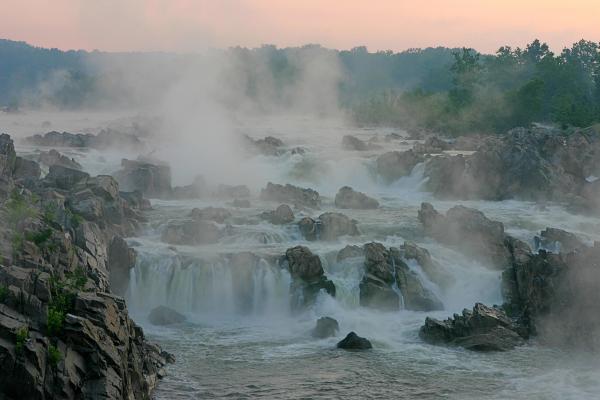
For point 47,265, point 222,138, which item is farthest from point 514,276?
point 222,138

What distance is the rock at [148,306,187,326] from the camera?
23312 mm

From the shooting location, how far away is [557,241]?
30.3m

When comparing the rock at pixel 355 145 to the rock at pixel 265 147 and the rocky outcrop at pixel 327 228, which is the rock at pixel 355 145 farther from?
the rocky outcrop at pixel 327 228

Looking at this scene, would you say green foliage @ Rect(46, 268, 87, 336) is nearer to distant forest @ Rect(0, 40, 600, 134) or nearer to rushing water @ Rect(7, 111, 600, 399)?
rushing water @ Rect(7, 111, 600, 399)

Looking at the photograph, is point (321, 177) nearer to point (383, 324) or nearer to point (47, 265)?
point (383, 324)

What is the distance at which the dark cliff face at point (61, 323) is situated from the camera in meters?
13.6

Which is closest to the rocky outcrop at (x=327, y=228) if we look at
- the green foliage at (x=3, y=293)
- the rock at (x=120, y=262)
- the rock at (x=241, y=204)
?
the rock at (x=241, y=204)

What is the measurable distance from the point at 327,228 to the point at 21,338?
18249 mm

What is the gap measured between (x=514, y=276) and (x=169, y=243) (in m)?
12.5

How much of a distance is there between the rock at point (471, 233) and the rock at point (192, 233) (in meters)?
8.99

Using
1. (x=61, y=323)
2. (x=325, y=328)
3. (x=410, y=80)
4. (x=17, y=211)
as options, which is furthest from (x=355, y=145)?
(x=410, y=80)

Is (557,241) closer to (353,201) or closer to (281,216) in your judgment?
(353,201)

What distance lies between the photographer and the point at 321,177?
47750mm

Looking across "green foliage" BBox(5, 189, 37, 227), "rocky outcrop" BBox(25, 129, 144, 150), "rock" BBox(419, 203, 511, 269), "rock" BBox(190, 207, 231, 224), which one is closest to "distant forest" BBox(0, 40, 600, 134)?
"rocky outcrop" BBox(25, 129, 144, 150)
